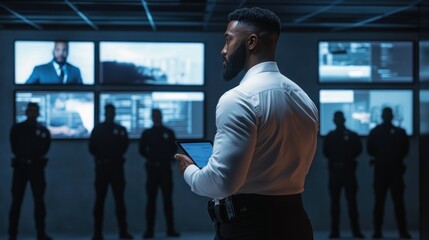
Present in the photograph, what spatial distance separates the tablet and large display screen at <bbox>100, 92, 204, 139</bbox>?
694 centimetres

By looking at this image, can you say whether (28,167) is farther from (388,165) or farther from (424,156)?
(424,156)

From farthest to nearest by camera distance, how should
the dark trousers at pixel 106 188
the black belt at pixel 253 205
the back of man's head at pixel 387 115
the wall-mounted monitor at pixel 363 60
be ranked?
the wall-mounted monitor at pixel 363 60 < the back of man's head at pixel 387 115 < the dark trousers at pixel 106 188 < the black belt at pixel 253 205

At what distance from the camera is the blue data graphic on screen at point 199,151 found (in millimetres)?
A: 2332

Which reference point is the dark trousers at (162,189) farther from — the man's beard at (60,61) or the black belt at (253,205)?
the black belt at (253,205)

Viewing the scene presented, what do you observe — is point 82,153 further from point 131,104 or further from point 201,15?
point 201,15

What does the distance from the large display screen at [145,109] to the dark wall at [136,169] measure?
0.17 m

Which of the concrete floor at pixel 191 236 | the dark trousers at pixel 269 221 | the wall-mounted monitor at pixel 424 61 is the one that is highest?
the wall-mounted monitor at pixel 424 61

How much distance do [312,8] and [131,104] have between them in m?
2.98

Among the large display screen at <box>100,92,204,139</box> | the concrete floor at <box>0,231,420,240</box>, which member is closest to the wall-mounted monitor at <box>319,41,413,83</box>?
the large display screen at <box>100,92,204,139</box>

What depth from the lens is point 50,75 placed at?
9.38 m

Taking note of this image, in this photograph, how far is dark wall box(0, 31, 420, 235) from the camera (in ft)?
31.0

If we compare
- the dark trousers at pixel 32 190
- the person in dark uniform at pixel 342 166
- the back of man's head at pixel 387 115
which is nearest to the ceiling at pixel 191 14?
the back of man's head at pixel 387 115

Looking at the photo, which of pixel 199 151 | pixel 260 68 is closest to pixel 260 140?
pixel 260 68

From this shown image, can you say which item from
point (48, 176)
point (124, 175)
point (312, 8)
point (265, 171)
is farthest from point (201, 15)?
point (265, 171)
